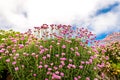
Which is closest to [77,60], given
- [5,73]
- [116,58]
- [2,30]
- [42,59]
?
[42,59]

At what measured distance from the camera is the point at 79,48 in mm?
8805

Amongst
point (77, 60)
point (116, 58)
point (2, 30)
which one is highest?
point (2, 30)

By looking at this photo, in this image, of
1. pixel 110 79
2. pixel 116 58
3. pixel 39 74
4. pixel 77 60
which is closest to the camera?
pixel 39 74

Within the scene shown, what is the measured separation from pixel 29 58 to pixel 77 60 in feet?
4.45

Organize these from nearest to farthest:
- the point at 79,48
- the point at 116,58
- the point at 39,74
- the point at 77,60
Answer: the point at 39,74
the point at 77,60
the point at 79,48
the point at 116,58

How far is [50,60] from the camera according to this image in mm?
8016

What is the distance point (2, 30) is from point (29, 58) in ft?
16.7

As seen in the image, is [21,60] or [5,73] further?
[5,73]

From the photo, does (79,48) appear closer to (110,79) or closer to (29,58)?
(29,58)

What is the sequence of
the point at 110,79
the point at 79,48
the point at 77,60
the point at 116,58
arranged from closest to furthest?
1. the point at 77,60
2. the point at 79,48
3. the point at 110,79
4. the point at 116,58

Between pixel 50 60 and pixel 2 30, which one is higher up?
pixel 2 30

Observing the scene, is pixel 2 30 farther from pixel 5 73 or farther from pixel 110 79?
pixel 110 79

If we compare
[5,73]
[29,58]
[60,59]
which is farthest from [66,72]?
[5,73]

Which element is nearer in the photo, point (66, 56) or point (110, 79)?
point (66, 56)
